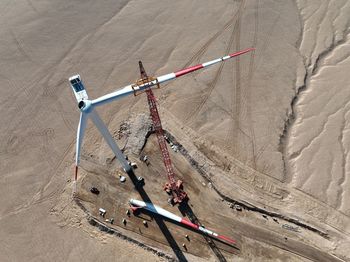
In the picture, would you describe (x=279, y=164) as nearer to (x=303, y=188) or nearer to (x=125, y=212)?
(x=303, y=188)

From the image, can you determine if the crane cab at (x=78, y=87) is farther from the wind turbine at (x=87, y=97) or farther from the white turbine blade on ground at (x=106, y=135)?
the white turbine blade on ground at (x=106, y=135)

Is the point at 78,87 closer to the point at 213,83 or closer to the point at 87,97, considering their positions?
the point at 87,97

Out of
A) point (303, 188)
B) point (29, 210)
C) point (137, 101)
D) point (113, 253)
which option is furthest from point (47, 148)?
point (303, 188)

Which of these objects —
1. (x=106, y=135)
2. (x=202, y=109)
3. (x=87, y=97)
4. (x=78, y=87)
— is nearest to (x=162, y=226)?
(x=106, y=135)

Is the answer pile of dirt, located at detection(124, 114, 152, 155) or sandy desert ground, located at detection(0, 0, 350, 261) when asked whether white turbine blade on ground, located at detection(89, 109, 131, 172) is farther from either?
sandy desert ground, located at detection(0, 0, 350, 261)

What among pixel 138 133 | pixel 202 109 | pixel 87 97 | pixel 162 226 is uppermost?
pixel 202 109

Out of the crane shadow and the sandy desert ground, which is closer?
the crane shadow

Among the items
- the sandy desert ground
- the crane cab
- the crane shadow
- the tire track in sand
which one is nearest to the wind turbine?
the crane cab
